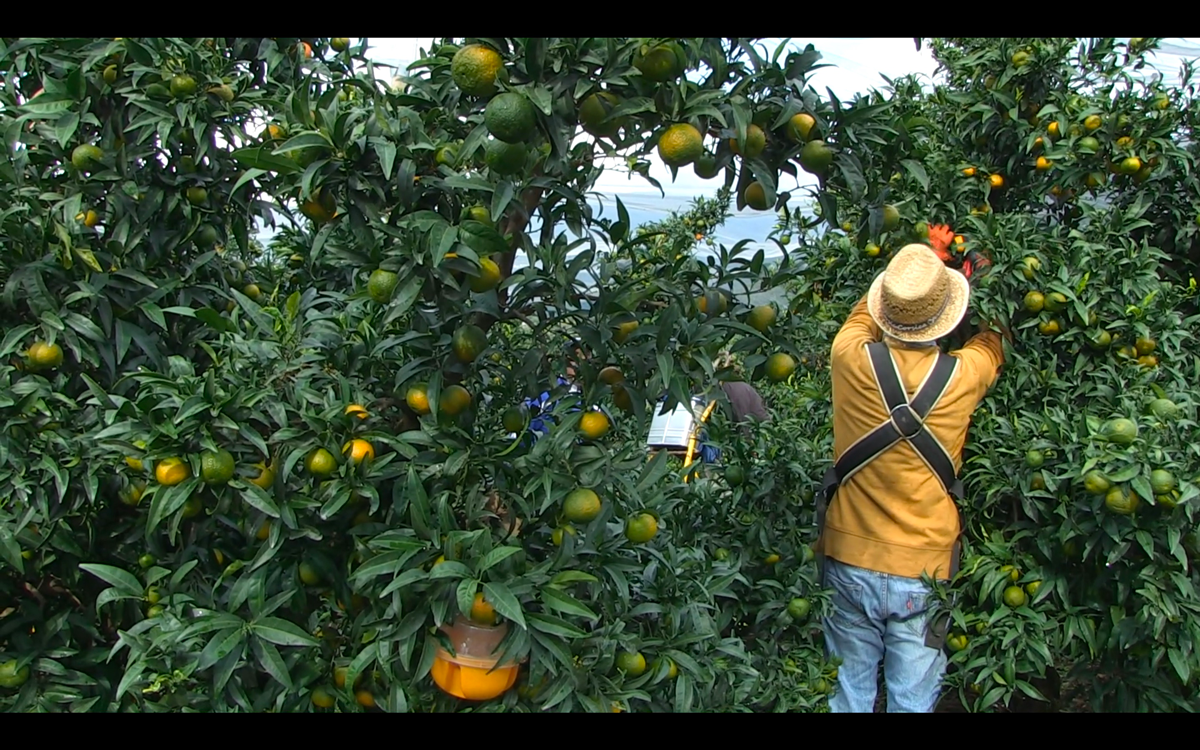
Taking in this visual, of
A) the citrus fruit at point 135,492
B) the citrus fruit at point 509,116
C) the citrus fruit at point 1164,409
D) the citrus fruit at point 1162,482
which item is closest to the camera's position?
the citrus fruit at point 509,116

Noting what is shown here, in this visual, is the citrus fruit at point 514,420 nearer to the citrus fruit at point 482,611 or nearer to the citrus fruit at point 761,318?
the citrus fruit at point 482,611

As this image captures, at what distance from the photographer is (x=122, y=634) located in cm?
130

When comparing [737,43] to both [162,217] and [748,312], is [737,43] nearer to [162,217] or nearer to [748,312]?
[748,312]

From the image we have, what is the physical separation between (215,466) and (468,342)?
395 millimetres

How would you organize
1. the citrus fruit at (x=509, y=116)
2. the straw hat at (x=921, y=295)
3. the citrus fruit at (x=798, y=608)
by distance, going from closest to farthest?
the citrus fruit at (x=509, y=116) → the citrus fruit at (x=798, y=608) → the straw hat at (x=921, y=295)

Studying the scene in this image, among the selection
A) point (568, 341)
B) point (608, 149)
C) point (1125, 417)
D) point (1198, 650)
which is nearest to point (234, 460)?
point (568, 341)

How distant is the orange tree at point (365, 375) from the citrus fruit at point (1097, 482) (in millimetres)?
654

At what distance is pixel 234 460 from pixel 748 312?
88cm

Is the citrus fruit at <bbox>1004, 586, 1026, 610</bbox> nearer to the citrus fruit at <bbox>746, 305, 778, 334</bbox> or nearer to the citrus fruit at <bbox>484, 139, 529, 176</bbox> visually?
the citrus fruit at <bbox>746, 305, 778, 334</bbox>

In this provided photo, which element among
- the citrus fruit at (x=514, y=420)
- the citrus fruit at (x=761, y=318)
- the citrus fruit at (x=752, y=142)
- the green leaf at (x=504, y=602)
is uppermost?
the citrus fruit at (x=752, y=142)

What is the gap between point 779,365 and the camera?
1.57 metres

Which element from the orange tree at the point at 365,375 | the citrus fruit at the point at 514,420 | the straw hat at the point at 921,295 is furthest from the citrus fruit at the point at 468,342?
the straw hat at the point at 921,295

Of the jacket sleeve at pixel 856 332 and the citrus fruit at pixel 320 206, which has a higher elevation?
the citrus fruit at pixel 320 206

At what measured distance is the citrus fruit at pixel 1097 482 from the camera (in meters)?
1.68
